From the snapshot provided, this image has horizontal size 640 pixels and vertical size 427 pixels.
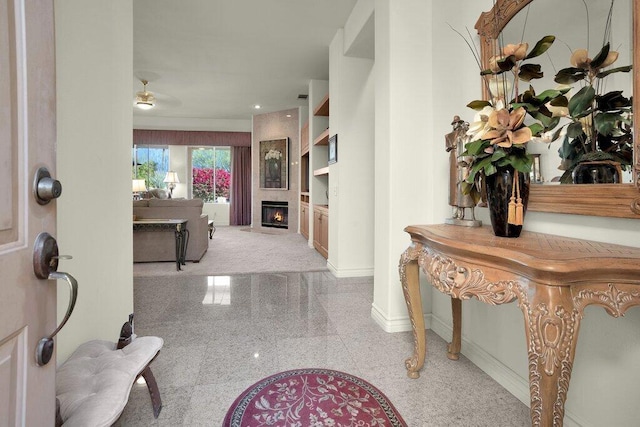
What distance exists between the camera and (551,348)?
86 cm

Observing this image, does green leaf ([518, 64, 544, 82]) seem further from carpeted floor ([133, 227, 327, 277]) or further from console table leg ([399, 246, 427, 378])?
carpeted floor ([133, 227, 327, 277])

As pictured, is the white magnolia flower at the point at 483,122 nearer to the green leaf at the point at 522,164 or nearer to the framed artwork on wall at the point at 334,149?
the green leaf at the point at 522,164

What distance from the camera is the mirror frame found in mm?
1019

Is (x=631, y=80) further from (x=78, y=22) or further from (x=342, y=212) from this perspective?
(x=342, y=212)

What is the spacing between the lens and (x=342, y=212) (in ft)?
12.4

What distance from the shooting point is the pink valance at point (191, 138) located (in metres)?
8.70

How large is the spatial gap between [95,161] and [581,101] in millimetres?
2134

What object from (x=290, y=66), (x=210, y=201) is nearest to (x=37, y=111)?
(x=290, y=66)

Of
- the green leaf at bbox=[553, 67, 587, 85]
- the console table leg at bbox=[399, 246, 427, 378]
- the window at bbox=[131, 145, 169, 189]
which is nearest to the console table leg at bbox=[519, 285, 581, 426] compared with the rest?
the console table leg at bbox=[399, 246, 427, 378]

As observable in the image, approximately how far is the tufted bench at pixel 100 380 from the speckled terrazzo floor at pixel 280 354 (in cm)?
26

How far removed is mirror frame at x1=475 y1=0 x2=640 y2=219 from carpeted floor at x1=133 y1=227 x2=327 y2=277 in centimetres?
302

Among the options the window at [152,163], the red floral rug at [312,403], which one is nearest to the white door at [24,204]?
the red floral rug at [312,403]

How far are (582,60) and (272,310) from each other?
8.12 feet

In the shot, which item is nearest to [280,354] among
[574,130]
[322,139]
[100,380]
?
[100,380]
